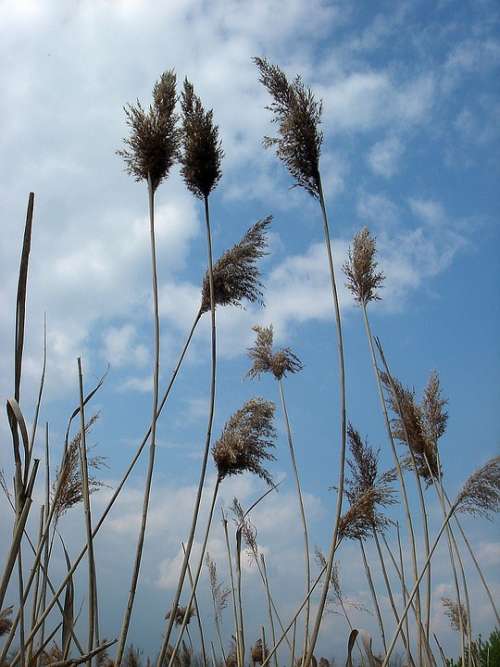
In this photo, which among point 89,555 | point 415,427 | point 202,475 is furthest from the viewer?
point 415,427

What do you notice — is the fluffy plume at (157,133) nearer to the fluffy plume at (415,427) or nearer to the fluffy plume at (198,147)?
the fluffy plume at (198,147)

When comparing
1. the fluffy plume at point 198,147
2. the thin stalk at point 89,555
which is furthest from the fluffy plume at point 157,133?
the thin stalk at point 89,555

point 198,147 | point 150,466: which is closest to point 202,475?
point 150,466

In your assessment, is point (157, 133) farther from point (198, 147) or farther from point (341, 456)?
point (341, 456)

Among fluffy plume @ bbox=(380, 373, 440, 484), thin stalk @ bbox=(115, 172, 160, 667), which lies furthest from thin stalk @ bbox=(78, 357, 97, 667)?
fluffy plume @ bbox=(380, 373, 440, 484)

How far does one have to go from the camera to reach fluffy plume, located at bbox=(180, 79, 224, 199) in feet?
11.0

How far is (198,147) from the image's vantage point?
3.37m

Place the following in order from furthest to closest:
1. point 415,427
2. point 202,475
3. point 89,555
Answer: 1. point 415,427
2. point 202,475
3. point 89,555

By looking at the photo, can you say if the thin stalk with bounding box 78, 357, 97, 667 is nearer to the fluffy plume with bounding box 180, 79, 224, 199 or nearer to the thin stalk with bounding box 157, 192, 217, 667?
the thin stalk with bounding box 157, 192, 217, 667

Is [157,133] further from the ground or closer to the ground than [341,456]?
further from the ground

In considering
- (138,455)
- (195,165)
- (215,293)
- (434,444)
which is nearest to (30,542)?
(138,455)

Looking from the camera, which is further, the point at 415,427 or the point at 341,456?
the point at 415,427

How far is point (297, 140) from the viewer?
3461 millimetres

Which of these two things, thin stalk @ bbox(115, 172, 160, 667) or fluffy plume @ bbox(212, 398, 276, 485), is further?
fluffy plume @ bbox(212, 398, 276, 485)
